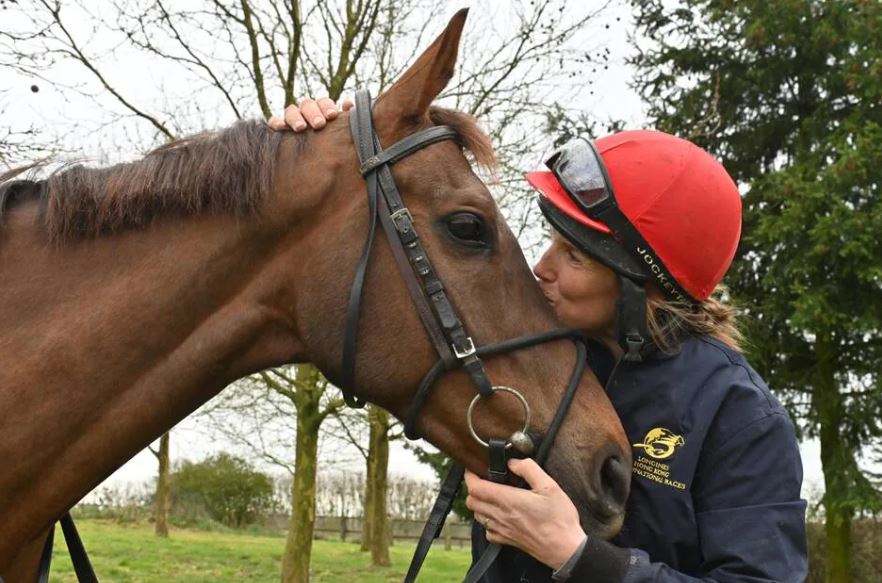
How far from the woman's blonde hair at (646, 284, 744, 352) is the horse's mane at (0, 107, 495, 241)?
1.22 metres

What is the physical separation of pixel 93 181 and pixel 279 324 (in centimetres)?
70

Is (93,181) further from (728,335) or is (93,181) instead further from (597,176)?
(728,335)

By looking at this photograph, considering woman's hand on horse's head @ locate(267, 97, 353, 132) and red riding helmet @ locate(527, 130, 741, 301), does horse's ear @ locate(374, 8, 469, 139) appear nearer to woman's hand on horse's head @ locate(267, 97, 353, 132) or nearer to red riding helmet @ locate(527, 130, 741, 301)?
woman's hand on horse's head @ locate(267, 97, 353, 132)

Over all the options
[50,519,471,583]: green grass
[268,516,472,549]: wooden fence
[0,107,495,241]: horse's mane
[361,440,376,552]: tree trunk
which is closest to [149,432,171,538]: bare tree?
[50,519,471,583]: green grass

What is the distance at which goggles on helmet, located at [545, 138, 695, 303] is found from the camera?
2398mm

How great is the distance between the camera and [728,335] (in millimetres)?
2643

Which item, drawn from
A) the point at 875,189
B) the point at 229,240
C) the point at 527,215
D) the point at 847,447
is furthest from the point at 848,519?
the point at 229,240

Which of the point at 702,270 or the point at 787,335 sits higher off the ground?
the point at 787,335

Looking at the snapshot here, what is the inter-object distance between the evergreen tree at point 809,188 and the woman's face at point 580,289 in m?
11.0

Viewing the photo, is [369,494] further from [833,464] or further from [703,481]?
[703,481]

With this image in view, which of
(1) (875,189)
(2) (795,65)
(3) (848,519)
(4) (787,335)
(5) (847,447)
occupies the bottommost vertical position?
(3) (848,519)

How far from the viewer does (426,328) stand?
234 cm

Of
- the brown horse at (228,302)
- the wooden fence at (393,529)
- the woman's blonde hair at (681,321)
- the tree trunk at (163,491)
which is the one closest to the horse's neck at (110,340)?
the brown horse at (228,302)

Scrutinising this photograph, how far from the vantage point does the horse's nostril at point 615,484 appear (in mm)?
2193
